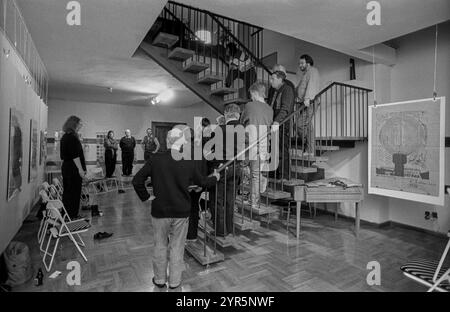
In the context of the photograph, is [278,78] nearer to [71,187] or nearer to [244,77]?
[244,77]

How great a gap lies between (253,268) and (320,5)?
2.94m

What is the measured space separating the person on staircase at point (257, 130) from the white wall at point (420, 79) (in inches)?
107

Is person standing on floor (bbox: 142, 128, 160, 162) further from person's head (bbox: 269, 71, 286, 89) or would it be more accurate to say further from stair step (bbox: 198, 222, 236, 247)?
stair step (bbox: 198, 222, 236, 247)

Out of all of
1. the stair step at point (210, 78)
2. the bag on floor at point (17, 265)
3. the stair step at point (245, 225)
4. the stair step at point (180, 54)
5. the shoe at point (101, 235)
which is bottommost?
the shoe at point (101, 235)

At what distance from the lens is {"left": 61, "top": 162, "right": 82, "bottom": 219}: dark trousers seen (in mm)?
3887

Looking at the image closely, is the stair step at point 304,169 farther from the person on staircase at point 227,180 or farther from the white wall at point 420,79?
the white wall at point 420,79

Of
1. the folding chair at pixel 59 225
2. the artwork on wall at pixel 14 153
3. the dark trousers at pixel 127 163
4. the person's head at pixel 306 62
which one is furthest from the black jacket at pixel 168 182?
the dark trousers at pixel 127 163

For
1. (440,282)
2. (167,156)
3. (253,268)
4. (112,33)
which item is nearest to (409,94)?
(440,282)

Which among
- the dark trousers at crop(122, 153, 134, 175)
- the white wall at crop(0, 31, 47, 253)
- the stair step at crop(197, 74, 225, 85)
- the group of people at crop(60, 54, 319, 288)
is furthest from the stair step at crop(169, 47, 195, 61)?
the dark trousers at crop(122, 153, 134, 175)

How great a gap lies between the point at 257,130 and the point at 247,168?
57 cm

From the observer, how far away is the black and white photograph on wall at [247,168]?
240cm

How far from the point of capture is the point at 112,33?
11.0 ft

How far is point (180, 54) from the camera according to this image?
3936 mm

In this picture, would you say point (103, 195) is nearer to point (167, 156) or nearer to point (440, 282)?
point (167, 156)
